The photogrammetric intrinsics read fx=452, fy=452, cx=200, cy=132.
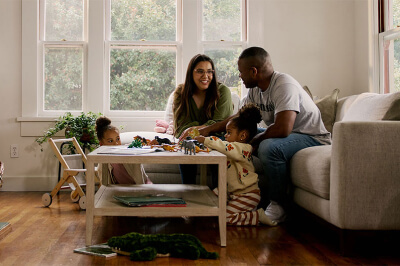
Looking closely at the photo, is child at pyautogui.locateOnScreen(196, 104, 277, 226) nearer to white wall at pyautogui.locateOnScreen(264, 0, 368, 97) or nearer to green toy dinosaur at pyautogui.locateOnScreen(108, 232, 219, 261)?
green toy dinosaur at pyautogui.locateOnScreen(108, 232, 219, 261)

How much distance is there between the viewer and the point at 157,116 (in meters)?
4.47

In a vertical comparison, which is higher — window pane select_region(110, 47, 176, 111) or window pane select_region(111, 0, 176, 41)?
window pane select_region(111, 0, 176, 41)

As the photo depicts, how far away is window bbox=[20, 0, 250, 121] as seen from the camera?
4.43 m

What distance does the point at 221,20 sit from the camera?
456 centimetres

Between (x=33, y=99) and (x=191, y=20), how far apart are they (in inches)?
67.6

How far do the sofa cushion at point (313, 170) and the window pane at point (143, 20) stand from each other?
235 cm

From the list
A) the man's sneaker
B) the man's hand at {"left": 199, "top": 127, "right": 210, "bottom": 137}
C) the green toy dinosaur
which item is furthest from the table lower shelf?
the man's hand at {"left": 199, "top": 127, "right": 210, "bottom": 137}

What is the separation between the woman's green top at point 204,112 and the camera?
11.2 ft

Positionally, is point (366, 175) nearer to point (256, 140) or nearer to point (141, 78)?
point (256, 140)

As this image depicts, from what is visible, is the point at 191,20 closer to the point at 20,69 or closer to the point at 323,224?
the point at 20,69

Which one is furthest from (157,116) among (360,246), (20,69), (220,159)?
(360,246)

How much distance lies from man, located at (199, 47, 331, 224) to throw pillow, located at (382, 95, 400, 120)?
20.6 inches

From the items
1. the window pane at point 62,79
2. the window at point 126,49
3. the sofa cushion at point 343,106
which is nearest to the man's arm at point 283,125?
the sofa cushion at point 343,106

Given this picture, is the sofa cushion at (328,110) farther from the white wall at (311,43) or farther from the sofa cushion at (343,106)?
the white wall at (311,43)
